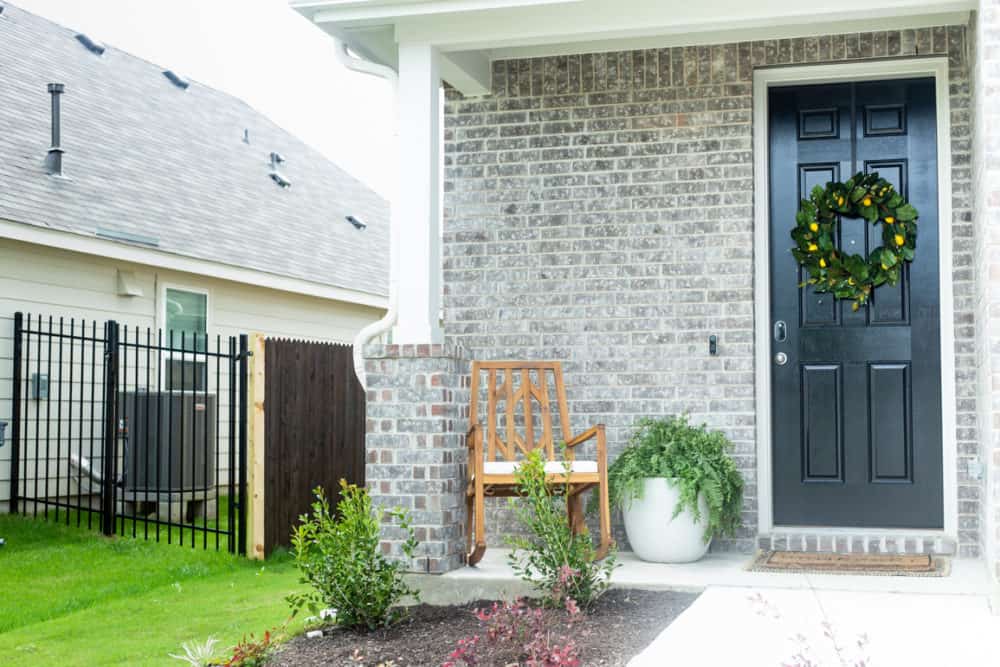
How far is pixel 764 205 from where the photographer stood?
6133 mm

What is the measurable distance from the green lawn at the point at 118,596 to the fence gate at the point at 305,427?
17.1 inches

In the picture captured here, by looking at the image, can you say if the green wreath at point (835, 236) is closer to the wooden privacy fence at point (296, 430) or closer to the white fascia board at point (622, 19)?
the white fascia board at point (622, 19)

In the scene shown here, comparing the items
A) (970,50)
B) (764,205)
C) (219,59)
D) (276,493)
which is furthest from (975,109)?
(219,59)

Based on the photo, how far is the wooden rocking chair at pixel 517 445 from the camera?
521 centimetres

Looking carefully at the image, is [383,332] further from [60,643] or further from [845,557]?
[845,557]

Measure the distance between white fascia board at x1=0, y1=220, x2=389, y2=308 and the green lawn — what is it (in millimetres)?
2159

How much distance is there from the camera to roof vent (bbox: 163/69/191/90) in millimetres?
14062

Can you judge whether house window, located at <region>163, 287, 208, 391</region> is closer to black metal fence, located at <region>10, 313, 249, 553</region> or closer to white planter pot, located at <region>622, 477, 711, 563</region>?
black metal fence, located at <region>10, 313, 249, 553</region>

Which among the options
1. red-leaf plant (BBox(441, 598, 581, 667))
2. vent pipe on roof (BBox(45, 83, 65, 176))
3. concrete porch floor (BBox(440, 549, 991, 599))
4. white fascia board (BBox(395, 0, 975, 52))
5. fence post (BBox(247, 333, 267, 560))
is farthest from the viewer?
vent pipe on roof (BBox(45, 83, 65, 176))

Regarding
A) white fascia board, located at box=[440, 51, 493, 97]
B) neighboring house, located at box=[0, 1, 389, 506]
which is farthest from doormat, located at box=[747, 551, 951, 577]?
neighboring house, located at box=[0, 1, 389, 506]

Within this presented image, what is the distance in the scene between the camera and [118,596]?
6.10 m

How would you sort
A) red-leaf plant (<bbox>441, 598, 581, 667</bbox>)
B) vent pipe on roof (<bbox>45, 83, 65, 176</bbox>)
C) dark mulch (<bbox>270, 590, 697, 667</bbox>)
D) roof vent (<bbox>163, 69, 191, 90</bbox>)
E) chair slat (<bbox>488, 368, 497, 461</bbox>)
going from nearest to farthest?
red-leaf plant (<bbox>441, 598, 581, 667</bbox>) < dark mulch (<bbox>270, 590, 697, 667</bbox>) < chair slat (<bbox>488, 368, 497, 461</bbox>) < vent pipe on roof (<bbox>45, 83, 65, 176</bbox>) < roof vent (<bbox>163, 69, 191, 90</bbox>)

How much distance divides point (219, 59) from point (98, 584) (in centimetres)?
2059

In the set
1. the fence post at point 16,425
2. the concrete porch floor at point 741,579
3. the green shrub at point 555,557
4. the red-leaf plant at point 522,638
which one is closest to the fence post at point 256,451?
the fence post at point 16,425
